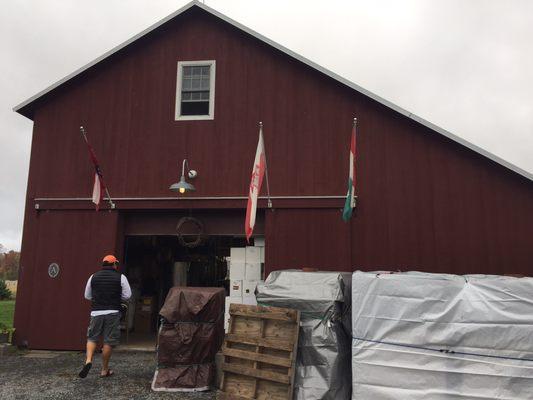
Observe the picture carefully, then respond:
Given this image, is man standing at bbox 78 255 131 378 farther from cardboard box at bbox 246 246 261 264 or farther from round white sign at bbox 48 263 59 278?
cardboard box at bbox 246 246 261 264

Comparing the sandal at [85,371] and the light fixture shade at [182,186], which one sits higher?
the light fixture shade at [182,186]

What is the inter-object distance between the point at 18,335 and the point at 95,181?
13.0 ft

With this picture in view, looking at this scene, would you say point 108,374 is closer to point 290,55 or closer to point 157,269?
point 157,269

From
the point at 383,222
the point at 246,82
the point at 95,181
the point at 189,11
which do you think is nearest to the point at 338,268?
the point at 383,222

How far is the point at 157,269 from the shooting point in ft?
44.5

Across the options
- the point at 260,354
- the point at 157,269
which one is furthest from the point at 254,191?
the point at 157,269

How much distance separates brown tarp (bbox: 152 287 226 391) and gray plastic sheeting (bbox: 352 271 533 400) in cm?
236

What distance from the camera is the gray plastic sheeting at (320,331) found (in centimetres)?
612

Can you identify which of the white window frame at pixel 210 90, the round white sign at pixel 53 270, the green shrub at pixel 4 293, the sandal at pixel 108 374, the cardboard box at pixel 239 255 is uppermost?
the white window frame at pixel 210 90

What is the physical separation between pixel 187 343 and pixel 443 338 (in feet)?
12.2

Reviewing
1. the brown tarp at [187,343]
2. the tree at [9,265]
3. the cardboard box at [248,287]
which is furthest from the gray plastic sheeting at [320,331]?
the tree at [9,265]

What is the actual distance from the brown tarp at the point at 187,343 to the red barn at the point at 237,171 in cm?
292

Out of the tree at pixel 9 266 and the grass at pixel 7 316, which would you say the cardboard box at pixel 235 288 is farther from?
the tree at pixel 9 266

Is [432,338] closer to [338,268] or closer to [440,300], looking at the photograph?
[440,300]
